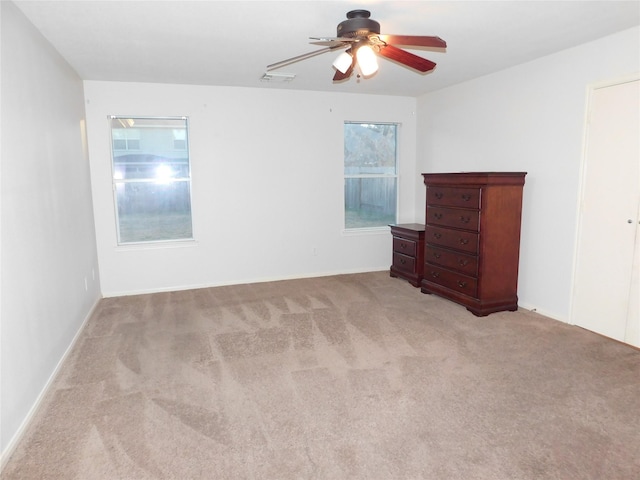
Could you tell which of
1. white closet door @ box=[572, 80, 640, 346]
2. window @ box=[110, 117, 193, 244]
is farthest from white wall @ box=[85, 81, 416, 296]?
white closet door @ box=[572, 80, 640, 346]

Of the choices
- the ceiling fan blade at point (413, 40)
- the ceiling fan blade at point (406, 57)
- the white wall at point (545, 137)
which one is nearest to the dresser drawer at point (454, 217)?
the white wall at point (545, 137)

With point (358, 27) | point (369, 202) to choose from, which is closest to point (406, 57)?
point (358, 27)

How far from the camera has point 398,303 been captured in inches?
175

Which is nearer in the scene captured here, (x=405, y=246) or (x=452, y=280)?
(x=452, y=280)

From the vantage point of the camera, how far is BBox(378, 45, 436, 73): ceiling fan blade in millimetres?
2699

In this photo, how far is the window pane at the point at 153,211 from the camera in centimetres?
489

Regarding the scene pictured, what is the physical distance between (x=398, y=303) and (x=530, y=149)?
79.6 inches

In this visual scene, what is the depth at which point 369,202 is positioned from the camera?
233 inches

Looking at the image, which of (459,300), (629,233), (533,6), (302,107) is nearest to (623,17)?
(533,6)

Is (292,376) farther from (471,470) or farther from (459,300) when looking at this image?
(459,300)

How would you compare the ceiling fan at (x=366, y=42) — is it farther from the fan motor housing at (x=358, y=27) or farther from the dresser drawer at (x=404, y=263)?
the dresser drawer at (x=404, y=263)

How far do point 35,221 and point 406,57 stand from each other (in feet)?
8.70

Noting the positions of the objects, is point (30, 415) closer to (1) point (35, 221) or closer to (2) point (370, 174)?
(1) point (35, 221)

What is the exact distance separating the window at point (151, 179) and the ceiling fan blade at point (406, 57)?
3.01 meters
